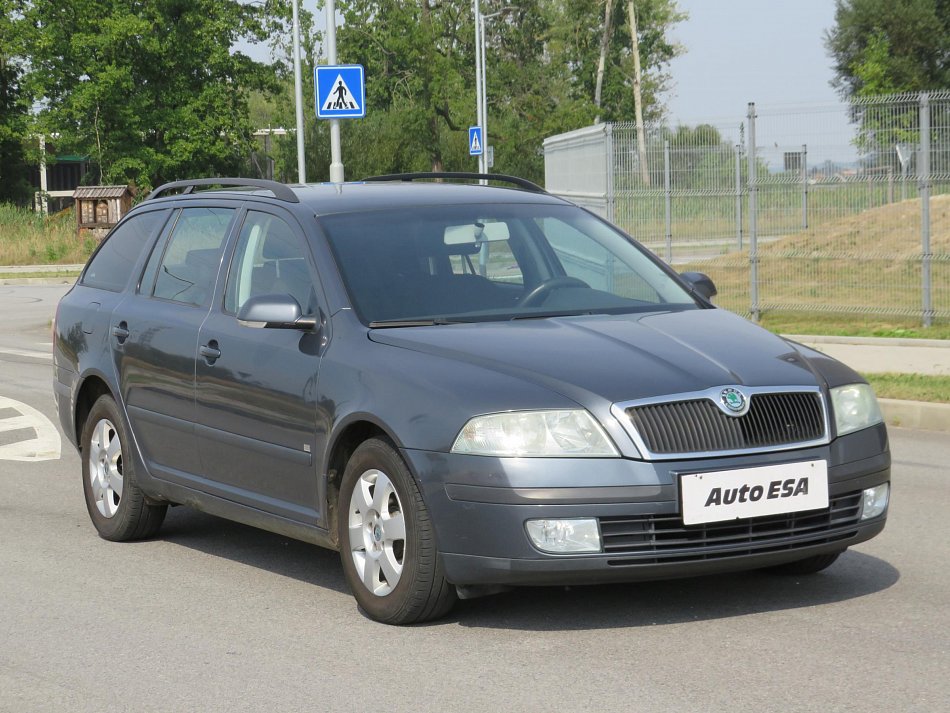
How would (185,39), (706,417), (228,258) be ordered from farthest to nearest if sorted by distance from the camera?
1. (185,39)
2. (228,258)
3. (706,417)

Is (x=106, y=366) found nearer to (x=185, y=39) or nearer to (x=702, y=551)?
(x=702, y=551)

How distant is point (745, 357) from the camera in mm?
5562

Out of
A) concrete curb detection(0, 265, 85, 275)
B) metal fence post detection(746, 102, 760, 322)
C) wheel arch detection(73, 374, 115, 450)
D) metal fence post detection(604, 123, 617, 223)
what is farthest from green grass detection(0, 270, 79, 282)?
wheel arch detection(73, 374, 115, 450)

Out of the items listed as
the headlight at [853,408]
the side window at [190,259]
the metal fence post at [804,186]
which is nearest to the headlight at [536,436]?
the headlight at [853,408]

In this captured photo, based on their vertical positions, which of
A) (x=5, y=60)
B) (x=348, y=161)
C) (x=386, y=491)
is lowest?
(x=386, y=491)

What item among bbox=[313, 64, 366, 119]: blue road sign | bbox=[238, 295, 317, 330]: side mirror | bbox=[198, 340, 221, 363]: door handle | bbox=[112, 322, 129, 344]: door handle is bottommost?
bbox=[198, 340, 221, 363]: door handle

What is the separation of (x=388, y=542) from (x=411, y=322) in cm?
90

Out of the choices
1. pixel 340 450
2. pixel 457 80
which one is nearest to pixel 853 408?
pixel 340 450

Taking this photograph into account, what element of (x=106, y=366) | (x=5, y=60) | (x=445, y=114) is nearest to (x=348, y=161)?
(x=445, y=114)

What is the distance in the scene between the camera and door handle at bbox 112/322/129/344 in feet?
24.1

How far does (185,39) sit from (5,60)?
29.3 ft

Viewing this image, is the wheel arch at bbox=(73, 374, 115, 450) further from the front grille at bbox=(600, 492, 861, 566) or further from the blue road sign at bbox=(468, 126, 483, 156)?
the blue road sign at bbox=(468, 126, 483, 156)

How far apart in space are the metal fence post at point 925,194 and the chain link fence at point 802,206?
0.01m

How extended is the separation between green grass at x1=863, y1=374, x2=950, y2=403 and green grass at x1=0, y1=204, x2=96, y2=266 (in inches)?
1264
